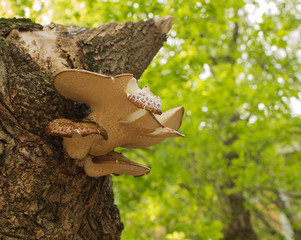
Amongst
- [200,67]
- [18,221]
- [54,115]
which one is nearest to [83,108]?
[54,115]

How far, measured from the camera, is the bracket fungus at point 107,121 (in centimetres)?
131

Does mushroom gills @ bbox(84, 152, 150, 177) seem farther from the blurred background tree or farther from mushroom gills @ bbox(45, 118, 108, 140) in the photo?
the blurred background tree

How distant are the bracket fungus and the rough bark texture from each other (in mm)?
110

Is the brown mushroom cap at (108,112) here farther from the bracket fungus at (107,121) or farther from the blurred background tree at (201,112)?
the blurred background tree at (201,112)

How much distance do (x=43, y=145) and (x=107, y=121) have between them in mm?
351

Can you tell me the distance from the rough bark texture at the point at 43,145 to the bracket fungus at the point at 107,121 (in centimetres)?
11

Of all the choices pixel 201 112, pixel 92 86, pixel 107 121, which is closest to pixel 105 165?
pixel 107 121

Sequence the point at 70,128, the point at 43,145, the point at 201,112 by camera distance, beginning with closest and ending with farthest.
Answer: the point at 70,128 → the point at 43,145 → the point at 201,112


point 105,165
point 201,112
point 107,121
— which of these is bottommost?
point 105,165

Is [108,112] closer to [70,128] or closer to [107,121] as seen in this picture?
[107,121]

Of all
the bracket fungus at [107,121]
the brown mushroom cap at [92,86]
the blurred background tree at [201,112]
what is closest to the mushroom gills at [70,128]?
the bracket fungus at [107,121]

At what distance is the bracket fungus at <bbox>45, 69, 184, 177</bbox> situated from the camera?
1314 mm

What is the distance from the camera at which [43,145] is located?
1438 millimetres

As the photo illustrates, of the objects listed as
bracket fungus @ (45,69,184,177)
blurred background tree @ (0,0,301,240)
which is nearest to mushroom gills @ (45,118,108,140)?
bracket fungus @ (45,69,184,177)
